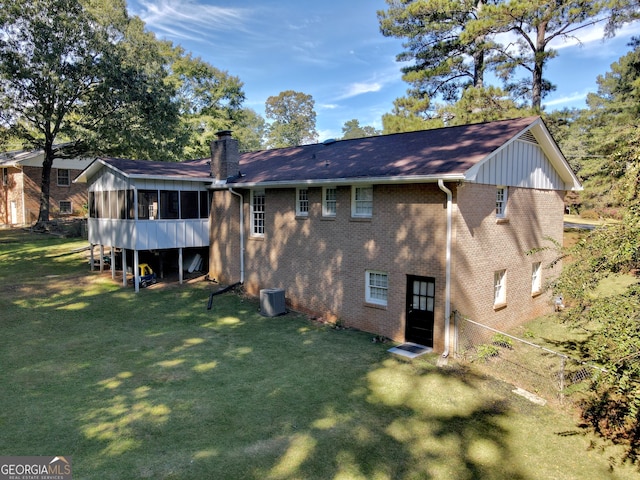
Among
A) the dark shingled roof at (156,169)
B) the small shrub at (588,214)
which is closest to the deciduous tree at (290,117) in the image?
the small shrub at (588,214)

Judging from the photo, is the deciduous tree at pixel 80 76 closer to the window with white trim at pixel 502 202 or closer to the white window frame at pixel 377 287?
the white window frame at pixel 377 287

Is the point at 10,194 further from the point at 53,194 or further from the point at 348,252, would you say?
the point at 348,252

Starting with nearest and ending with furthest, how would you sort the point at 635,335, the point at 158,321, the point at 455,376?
1. the point at 635,335
2. the point at 455,376
3. the point at 158,321

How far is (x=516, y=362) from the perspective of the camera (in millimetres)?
11156

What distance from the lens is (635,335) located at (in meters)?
6.59

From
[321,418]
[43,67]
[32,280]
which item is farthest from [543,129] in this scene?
[43,67]

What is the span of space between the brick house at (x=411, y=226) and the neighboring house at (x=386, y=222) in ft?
0.14

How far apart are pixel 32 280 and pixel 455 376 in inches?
708

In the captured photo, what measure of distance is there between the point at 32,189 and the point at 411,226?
3481 centimetres

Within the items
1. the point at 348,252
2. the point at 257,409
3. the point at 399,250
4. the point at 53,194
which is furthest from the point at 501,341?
the point at 53,194

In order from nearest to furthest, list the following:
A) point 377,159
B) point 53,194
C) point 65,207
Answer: point 377,159, point 53,194, point 65,207

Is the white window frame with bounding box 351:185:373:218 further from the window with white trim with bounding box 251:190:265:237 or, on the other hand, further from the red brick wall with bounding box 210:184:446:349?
the window with white trim with bounding box 251:190:265:237

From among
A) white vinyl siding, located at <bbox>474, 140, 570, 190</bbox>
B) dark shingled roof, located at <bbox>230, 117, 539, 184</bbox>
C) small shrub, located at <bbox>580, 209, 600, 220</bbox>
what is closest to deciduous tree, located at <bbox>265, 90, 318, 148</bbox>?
small shrub, located at <bbox>580, 209, 600, 220</bbox>

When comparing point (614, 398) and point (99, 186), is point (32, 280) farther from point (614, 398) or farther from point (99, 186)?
→ point (614, 398)
